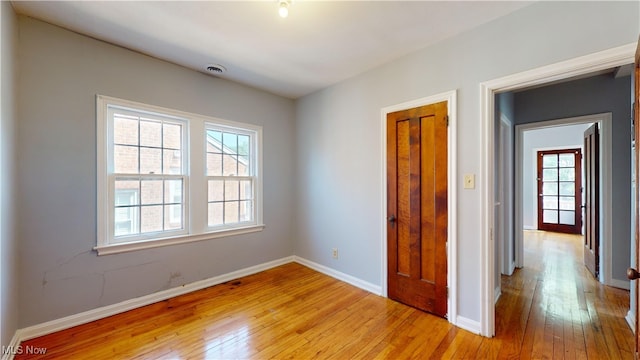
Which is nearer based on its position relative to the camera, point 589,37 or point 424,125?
point 589,37

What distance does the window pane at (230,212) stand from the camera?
11.2ft

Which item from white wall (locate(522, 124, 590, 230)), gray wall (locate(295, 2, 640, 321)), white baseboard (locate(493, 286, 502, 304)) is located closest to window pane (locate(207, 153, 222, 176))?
gray wall (locate(295, 2, 640, 321))

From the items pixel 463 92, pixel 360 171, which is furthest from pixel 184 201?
pixel 463 92

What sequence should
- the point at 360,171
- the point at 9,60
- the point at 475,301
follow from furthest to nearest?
the point at 360,171 → the point at 475,301 → the point at 9,60

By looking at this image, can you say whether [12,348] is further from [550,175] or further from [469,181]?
[550,175]

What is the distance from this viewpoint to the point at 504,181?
3.14 meters

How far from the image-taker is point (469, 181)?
7.29 feet

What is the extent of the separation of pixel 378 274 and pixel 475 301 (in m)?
1.00

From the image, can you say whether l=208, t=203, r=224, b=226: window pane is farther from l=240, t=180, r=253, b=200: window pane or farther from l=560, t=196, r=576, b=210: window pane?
l=560, t=196, r=576, b=210: window pane

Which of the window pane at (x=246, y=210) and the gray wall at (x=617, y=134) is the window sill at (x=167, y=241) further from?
the gray wall at (x=617, y=134)

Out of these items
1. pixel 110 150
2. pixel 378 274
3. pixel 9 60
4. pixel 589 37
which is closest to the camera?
pixel 589 37

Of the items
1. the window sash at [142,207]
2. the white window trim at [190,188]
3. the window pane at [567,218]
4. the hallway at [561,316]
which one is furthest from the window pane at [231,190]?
the window pane at [567,218]

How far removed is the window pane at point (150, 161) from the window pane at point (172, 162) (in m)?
0.05

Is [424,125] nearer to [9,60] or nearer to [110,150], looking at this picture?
[110,150]
